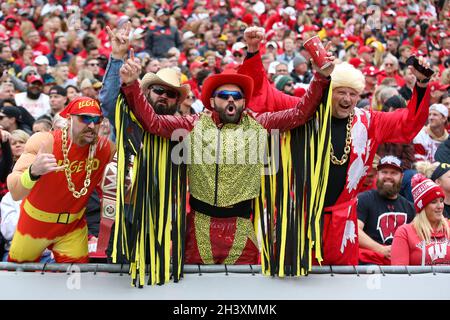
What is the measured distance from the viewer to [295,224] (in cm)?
485

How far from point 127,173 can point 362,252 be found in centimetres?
235

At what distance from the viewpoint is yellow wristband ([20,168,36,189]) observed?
190 inches

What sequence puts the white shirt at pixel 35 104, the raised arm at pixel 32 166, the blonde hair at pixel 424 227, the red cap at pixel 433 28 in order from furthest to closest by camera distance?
1. the red cap at pixel 433 28
2. the white shirt at pixel 35 104
3. the blonde hair at pixel 424 227
4. the raised arm at pixel 32 166

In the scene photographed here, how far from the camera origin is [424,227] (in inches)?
223

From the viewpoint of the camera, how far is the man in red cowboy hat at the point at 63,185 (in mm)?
5074

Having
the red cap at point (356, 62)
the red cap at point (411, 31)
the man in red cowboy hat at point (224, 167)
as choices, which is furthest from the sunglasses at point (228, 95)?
the red cap at point (411, 31)

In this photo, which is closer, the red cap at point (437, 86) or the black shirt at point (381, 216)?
the black shirt at point (381, 216)

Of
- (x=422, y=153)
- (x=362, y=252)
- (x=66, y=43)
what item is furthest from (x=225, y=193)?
(x=66, y=43)

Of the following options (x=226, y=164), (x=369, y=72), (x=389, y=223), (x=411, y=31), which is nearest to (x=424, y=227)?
(x=389, y=223)

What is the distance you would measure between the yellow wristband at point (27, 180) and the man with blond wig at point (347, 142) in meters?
1.55

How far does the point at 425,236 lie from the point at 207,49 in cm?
1022

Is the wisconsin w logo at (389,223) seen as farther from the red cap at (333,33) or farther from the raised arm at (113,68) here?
the red cap at (333,33)
